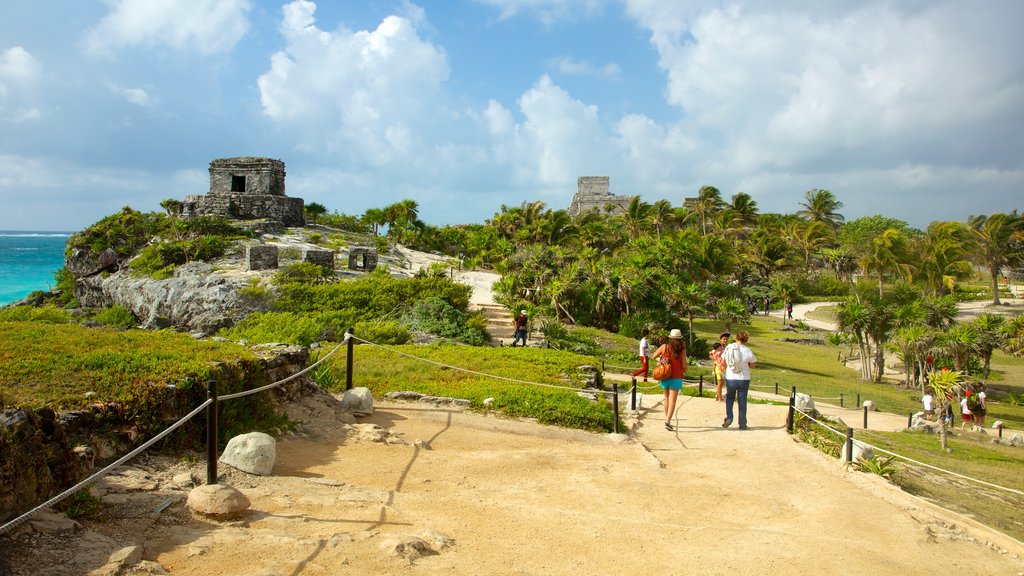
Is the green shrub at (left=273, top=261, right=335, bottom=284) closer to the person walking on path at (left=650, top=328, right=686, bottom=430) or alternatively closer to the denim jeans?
the person walking on path at (left=650, top=328, right=686, bottom=430)

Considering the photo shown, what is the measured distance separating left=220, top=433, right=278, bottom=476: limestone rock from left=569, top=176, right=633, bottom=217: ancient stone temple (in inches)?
2752

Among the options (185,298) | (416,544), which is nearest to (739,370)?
(416,544)

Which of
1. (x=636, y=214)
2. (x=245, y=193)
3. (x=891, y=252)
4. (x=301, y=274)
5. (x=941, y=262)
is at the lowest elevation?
(x=301, y=274)

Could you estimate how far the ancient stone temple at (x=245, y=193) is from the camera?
33094 millimetres

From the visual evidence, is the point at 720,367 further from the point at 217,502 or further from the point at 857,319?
the point at 857,319

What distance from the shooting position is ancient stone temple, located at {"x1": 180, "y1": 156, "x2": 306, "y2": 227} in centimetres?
3309

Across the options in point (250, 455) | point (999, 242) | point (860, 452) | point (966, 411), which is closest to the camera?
point (250, 455)

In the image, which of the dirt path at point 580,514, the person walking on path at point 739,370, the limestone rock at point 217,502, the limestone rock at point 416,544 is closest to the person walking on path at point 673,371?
the person walking on path at point 739,370

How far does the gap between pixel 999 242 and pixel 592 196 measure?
130 ft

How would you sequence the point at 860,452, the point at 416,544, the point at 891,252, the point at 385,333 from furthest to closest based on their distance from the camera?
the point at 891,252
the point at 385,333
the point at 860,452
the point at 416,544

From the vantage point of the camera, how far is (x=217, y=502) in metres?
4.87

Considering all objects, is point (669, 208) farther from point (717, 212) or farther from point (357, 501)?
point (357, 501)

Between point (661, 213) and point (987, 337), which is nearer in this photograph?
point (987, 337)

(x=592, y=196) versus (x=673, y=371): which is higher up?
(x=592, y=196)
